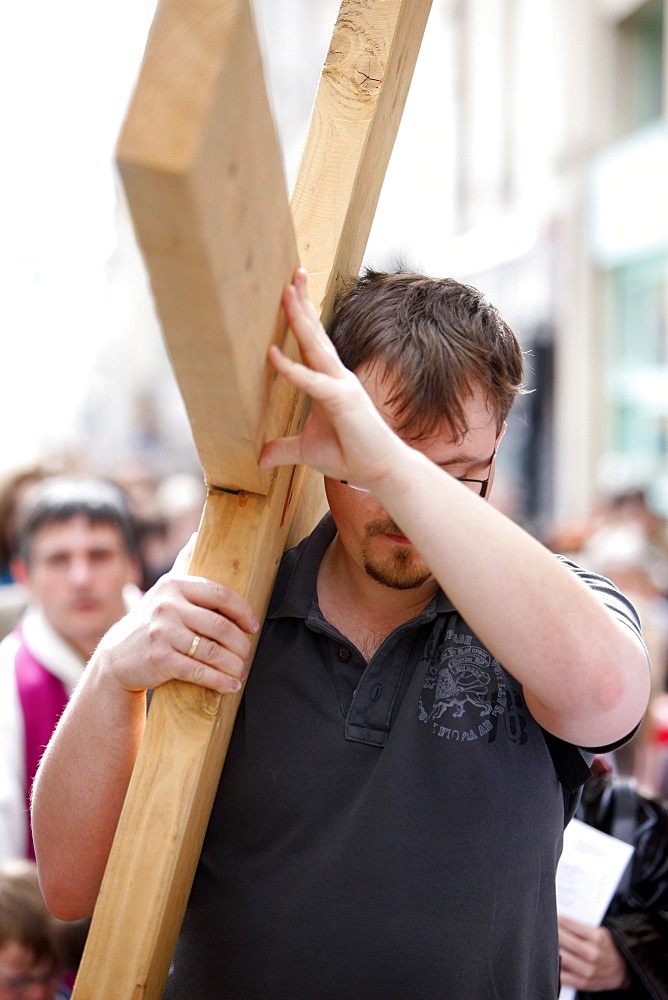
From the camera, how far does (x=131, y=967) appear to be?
1273 millimetres

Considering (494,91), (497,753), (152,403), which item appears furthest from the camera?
(152,403)

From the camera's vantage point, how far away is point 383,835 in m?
1.36

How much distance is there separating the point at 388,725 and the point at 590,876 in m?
0.78

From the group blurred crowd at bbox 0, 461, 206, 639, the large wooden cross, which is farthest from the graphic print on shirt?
blurred crowd at bbox 0, 461, 206, 639

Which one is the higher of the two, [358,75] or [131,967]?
[358,75]

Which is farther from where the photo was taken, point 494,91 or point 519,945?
point 494,91

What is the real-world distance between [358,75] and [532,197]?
11135 mm

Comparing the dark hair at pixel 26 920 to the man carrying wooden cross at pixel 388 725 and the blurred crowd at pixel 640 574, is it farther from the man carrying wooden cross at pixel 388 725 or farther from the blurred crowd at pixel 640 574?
the blurred crowd at pixel 640 574

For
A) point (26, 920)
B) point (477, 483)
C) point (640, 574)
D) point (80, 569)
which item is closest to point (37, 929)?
point (26, 920)

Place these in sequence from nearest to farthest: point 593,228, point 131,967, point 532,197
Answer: point 131,967 → point 593,228 → point 532,197

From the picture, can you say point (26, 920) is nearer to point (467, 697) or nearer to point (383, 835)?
point (383, 835)

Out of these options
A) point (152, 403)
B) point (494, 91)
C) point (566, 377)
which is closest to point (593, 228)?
point (566, 377)

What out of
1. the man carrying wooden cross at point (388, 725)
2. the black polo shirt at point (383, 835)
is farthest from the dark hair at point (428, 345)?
the black polo shirt at point (383, 835)

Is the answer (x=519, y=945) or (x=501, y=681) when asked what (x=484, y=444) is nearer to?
(x=501, y=681)
